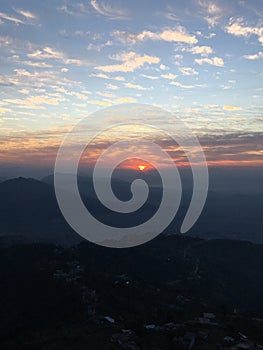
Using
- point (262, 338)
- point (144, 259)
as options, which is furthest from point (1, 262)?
point (262, 338)

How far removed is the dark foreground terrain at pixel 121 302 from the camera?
61.1 meters

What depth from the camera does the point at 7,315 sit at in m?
93.7

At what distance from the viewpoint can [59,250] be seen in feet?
534

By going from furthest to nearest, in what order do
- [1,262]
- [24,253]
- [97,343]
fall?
1. [24,253]
2. [1,262]
3. [97,343]

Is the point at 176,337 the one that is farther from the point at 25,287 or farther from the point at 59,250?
the point at 59,250

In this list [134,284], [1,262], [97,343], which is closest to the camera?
[97,343]

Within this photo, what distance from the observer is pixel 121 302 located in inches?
3996

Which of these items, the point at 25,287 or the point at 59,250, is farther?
the point at 59,250

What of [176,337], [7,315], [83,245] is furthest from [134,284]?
[83,245]

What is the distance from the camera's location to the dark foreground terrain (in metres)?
61.1

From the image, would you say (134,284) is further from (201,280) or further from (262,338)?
(262,338)

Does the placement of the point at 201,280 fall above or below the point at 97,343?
below

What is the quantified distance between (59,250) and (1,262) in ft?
77.6

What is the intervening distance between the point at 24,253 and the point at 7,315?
67.6 meters
